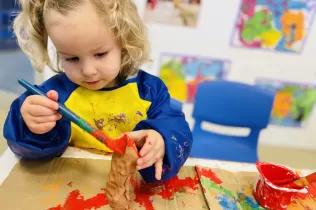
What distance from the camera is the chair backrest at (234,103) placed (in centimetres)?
115

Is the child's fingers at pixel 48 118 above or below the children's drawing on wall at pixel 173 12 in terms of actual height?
below

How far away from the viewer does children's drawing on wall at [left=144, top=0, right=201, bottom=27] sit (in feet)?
4.75

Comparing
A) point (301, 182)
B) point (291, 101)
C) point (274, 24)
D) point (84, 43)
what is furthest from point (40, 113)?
point (291, 101)

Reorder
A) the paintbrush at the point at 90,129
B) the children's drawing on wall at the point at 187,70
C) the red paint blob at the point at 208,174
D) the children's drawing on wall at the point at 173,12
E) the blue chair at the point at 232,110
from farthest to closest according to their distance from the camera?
the children's drawing on wall at the point at 187,70
the children's drawing on wall at the point at 173,12
the blue chair at the point at 232,110
the red paint blob at the point at 208,174
the paintbrush at the point at 90,129

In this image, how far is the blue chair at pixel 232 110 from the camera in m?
1.14

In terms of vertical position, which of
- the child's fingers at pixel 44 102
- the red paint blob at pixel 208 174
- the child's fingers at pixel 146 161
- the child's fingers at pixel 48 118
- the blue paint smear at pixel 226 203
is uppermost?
the child's fingers at pixel 44 102

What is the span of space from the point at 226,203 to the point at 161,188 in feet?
0.42

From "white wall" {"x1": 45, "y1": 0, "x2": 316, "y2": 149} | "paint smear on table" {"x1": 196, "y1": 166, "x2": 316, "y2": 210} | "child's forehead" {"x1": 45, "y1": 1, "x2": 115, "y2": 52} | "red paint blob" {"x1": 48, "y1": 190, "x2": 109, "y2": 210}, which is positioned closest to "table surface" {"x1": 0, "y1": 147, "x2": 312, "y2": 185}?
"paint smear on table" {"x1": 196, "y1": 166, "x2": 316, "y2": 210}

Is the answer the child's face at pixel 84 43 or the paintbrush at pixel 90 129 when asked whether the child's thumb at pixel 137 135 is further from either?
the child's face at pixel 84 43

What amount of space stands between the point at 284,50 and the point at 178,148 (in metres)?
1.18

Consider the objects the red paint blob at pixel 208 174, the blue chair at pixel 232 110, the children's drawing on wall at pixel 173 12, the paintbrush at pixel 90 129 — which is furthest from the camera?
the children's drawing on wall at pixel 173 12

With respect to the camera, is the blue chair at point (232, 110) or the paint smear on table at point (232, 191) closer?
the paint smear on table at point (232, 191)

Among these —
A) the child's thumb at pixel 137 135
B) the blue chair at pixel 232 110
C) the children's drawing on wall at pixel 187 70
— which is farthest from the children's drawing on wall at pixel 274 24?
the child's thumb at pixel 137 135

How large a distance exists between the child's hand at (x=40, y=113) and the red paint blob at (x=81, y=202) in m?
0.13
